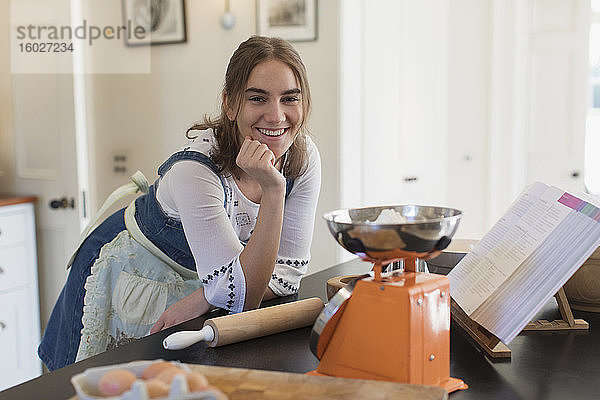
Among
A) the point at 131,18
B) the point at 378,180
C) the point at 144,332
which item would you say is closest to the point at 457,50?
the point at 378,180

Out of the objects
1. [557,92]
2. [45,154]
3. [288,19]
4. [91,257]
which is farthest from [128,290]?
[557,92]

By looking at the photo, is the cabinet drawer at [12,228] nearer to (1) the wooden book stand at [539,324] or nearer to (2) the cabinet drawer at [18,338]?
(2) the cabinet drawer at [18,338]

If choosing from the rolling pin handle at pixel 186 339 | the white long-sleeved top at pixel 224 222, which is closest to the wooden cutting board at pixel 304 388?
the rolling pin handle at pixel 186 339

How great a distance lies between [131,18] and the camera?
11.2 feet

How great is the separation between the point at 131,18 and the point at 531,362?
2966 millimetres

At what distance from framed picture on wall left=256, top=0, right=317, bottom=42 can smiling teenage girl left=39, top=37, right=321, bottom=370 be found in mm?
1400

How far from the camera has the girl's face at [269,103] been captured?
149 cm

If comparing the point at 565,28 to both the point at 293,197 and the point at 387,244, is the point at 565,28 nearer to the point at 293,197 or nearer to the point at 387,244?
the point at 293,197

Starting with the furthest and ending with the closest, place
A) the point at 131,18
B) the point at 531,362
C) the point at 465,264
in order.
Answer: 1. the point at 131,18
2. the point at 465,264
3. the point at 531,362

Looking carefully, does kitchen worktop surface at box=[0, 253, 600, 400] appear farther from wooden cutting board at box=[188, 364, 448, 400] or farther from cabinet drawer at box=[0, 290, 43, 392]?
cabinet drawer at box=[0, 290, 43, 392]

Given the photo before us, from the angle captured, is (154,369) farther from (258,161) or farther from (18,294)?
(18,294)

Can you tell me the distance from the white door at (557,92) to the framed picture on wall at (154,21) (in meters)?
2.40

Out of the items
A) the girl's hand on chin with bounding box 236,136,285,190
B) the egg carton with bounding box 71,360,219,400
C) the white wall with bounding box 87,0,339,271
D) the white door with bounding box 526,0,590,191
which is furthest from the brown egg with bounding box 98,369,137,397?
the white door with bounding box 526,0,590,191

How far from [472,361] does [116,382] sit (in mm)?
594
